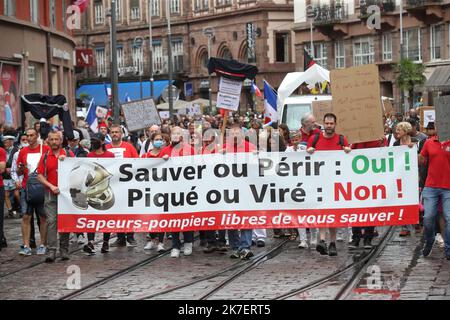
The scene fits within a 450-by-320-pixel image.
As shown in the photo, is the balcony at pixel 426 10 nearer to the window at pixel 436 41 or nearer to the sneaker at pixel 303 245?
the window at pixel 436 41

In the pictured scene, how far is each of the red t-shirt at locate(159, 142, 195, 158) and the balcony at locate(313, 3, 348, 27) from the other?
167ft

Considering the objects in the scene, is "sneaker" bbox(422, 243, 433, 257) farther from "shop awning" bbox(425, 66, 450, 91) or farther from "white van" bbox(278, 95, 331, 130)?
"shop awning" bbox(425, 66, 450, 91)

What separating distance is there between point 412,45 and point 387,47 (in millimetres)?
2605

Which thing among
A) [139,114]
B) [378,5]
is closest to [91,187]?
[139,114]

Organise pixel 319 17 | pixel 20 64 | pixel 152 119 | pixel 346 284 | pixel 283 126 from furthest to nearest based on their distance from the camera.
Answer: pixel 319 17 < pixel 20 64 < pixel 152 119 < pixel 283 126 < pixel 346 284

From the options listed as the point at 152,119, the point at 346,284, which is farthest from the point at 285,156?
the point at 152,119

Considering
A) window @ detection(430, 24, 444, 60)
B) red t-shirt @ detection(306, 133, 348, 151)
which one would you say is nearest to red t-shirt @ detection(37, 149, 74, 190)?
red t-shirt @ detection(306, 133, 348, 151)

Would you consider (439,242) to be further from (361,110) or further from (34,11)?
(34,11)

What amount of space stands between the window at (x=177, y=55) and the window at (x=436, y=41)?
92.9 feet

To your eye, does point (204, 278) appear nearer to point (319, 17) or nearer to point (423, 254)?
point (423, 254)

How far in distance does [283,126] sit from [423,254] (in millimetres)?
4969

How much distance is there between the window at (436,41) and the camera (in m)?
58.7

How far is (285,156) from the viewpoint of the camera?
16.5 m

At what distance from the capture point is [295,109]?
31.6 m
